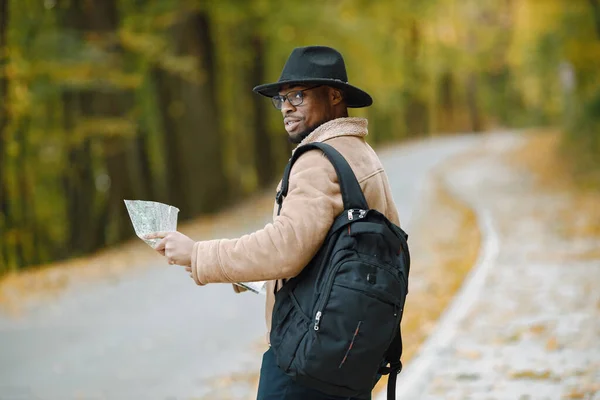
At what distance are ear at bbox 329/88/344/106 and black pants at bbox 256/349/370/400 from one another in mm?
893

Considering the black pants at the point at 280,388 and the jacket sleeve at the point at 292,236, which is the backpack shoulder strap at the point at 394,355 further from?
the jacket sleeve at the point at 292,236

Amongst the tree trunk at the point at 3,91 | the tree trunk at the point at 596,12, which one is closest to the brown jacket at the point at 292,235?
the tree trunk at the point at 3,91

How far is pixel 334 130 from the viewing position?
9.98 ft

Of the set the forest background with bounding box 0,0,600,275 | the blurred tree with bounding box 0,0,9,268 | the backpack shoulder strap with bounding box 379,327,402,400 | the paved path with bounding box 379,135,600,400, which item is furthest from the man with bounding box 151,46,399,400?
the forest background with bounding box 0,0,600,275

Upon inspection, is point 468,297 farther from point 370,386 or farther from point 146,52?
point 146,52

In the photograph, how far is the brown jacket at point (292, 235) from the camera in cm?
283

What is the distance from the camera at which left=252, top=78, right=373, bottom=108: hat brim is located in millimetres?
3004

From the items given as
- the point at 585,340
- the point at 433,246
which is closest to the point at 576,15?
the point at 433,246

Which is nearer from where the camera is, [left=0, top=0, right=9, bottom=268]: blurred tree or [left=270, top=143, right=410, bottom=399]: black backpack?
[left=270, top=143, right=410, bottom=399]: black backpack

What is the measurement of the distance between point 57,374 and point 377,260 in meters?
6.17

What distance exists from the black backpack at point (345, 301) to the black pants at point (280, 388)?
9 cm

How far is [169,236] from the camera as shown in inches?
119

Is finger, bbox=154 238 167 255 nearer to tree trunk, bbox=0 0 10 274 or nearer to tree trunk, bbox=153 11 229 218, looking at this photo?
tree trunk, bbox=0 0 10 274

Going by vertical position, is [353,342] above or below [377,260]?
below
